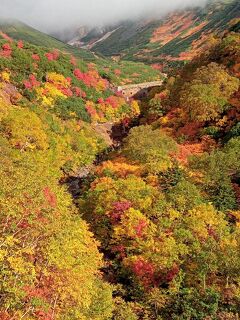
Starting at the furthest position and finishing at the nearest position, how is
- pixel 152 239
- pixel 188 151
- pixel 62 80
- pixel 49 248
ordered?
pixel 62 80, pixel 188 151, pixel 152 239, pixel 49 248

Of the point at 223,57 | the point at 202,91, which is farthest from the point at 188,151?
the point at 223,57

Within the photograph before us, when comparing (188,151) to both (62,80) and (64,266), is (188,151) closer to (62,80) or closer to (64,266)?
(64,266)

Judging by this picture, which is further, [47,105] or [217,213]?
[47,105]

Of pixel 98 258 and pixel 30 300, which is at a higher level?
pixel 30 300

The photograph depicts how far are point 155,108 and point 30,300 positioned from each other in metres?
105

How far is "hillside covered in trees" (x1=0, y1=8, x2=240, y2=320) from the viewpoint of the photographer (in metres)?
43.2

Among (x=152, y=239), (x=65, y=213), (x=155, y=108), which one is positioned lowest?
(x=155, y=108)

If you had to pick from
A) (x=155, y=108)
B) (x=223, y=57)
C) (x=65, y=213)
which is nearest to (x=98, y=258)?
(x=65, y=213)

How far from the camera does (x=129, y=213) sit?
65.9 meters

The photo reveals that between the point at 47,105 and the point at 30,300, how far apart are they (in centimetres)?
10323

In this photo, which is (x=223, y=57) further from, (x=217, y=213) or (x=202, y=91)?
(x=217, y=213)

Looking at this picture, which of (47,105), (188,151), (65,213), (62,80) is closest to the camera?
(65,213)

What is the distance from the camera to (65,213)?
2188 inches

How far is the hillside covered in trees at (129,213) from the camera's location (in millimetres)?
43156
